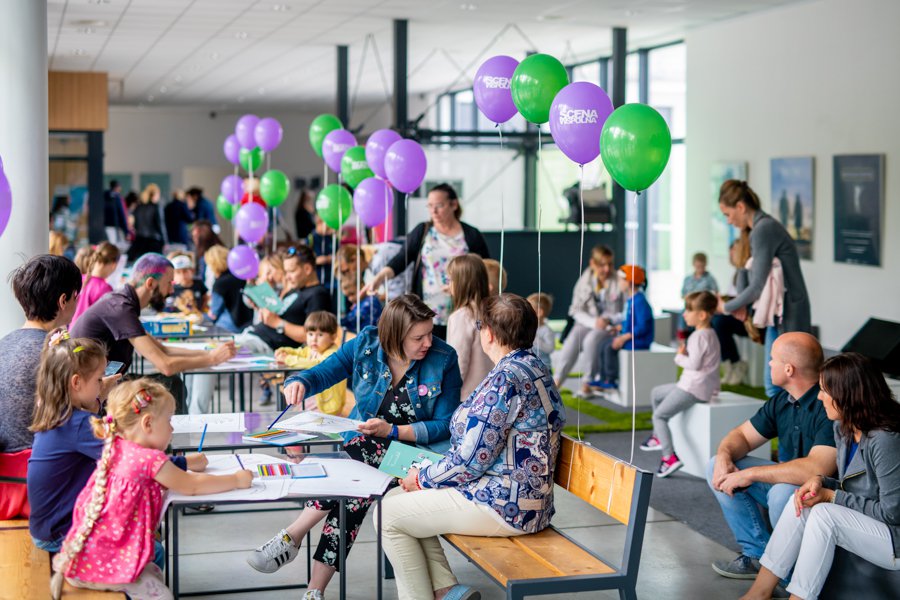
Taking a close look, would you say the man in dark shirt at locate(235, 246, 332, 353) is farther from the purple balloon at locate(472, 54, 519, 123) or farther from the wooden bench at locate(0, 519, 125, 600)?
the wooden bench at locate(0, 519, 125, 600)

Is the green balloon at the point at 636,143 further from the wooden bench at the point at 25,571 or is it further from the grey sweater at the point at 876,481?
the wooden bench at the point at 25,571

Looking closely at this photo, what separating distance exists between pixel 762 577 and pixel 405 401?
4.63 ft

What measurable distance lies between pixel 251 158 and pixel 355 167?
11.9ft

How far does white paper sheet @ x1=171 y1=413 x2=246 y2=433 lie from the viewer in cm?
384

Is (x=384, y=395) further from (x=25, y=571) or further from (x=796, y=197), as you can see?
(x=796, y=197)

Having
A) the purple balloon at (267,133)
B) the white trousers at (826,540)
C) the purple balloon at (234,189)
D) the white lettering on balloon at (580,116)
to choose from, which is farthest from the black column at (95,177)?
the white trousers at (826,540)

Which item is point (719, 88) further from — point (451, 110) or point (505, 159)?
point (451, 110)

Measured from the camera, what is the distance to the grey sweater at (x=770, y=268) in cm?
600

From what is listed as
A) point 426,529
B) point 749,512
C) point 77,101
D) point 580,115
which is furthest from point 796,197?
point 77,101

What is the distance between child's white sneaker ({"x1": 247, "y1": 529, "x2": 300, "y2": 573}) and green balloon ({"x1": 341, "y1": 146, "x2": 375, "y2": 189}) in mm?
4222

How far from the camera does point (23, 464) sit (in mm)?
3461

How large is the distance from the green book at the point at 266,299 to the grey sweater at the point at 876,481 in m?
3.68

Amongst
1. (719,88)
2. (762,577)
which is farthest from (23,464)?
(719,88)

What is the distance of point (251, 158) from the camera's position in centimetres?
1112
